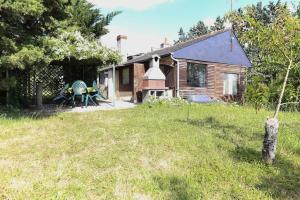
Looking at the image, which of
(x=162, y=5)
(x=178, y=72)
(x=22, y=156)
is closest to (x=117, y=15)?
(x=178, y=72)

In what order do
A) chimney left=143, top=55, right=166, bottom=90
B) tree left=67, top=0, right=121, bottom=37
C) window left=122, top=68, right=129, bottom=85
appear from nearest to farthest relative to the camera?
tree left=67, top=0, right=121, bottom=37 < chimney left=143, top=55, right=166, bottom=90 < window left=122, top=68, right=129, bottom=85

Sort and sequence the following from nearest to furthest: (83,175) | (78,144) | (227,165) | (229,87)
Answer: (83,175), (227,165), (78,144), (229,87)

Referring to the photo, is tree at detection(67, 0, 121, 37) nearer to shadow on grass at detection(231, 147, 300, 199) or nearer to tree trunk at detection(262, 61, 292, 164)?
shadow on grass at detection(231, 147, 300, 199)

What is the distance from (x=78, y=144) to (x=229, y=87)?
17.6 meters

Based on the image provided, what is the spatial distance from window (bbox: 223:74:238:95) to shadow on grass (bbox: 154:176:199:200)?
18.4 metres

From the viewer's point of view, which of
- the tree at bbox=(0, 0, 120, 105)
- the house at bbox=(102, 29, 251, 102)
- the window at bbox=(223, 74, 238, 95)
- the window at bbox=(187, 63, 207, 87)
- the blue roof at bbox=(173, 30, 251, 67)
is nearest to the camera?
the tree at bbox=(0, 0, 120, 105)

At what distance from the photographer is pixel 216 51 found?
22.2 metres

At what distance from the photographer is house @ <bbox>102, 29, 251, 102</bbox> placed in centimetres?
1934

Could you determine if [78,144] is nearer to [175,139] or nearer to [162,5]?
[175,139]

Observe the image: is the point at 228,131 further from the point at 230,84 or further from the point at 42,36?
the point at 230,84

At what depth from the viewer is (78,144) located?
6742mm

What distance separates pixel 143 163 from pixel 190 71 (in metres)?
15.6

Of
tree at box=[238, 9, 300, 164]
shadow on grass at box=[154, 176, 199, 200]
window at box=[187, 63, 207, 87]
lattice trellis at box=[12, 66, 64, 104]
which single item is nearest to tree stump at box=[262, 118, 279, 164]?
tree at box=[238, 9, 300, 164]

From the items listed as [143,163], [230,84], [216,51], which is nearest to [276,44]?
[143,163]
